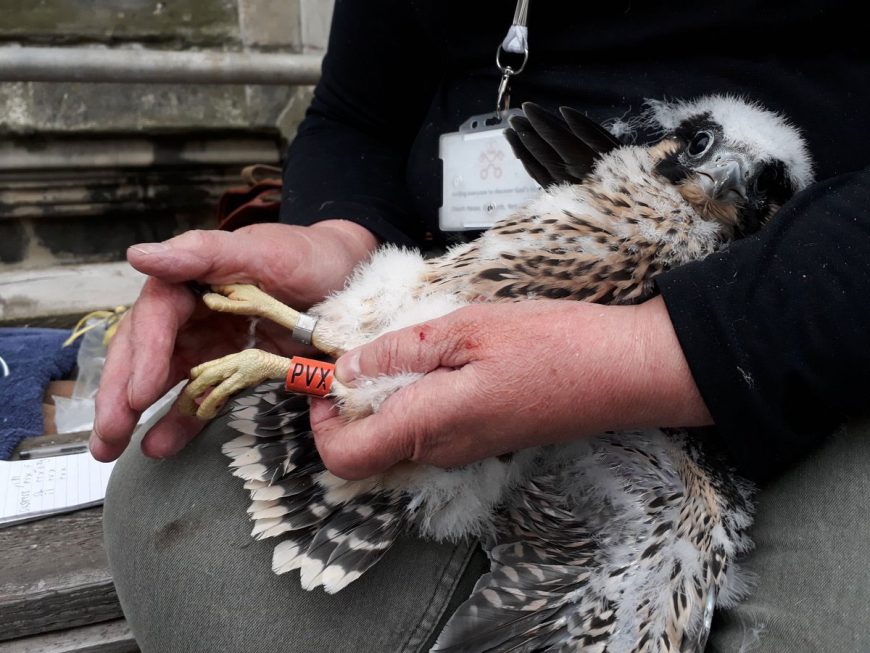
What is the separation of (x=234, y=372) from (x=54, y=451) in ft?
3.41

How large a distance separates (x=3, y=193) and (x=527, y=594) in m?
3.36

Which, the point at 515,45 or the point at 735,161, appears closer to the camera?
the point at 735,161

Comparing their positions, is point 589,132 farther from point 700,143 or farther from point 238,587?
point 238,587

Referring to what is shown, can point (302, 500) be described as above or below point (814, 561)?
below

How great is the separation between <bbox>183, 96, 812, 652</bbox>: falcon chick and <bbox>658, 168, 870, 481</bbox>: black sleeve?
0.17 meters

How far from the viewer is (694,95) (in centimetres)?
140

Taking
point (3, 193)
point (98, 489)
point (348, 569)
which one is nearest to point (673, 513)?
point (348, 569)

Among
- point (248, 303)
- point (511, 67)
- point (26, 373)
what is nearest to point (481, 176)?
point (511, 67)

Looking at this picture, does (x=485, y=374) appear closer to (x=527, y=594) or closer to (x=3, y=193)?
(x=527, y=594)

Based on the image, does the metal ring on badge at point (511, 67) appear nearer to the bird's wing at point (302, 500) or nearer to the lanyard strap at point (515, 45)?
the lanyard strap at point (515, 45)

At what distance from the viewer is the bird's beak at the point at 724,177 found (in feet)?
4.07

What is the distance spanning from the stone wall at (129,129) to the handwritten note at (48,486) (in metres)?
2.06

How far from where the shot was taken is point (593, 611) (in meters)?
1.16

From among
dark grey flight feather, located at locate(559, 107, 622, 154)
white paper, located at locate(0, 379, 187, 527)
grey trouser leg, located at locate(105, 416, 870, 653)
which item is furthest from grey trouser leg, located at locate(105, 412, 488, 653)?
dark grey flight feather, located at locate(559, 107, 622, 154)
